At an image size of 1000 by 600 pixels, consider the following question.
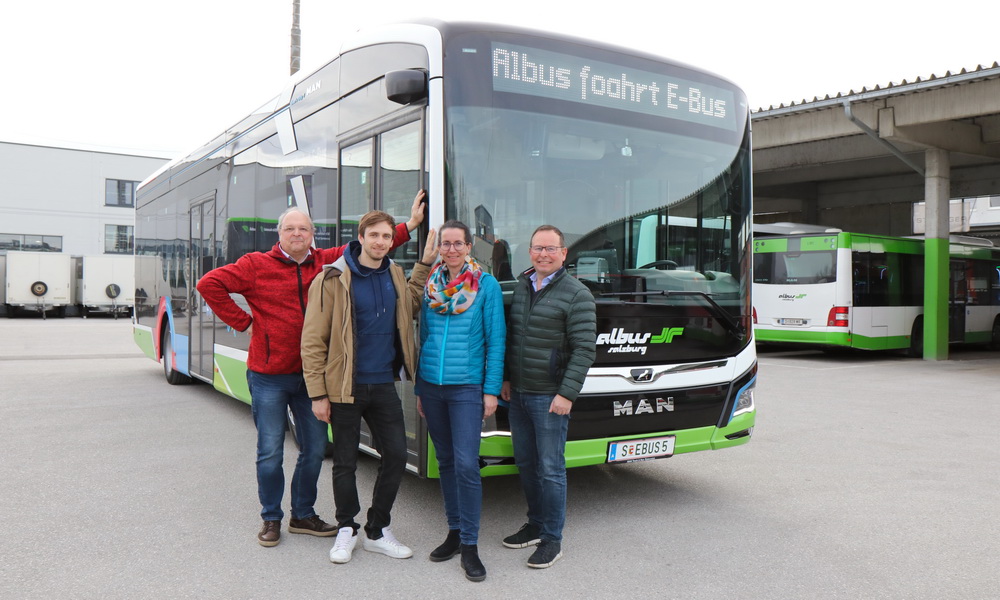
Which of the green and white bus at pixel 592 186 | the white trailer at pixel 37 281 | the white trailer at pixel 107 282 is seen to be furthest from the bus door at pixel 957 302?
the white trailer at pixel 37 281

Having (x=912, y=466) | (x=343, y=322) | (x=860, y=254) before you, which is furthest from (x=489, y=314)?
(x=860, y=254)

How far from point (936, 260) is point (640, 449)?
14.7 meters

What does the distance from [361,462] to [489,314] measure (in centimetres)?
275

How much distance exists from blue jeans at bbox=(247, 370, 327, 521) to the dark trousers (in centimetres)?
26

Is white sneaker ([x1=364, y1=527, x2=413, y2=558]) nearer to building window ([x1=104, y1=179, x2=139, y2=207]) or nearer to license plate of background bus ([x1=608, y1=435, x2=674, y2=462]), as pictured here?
license plate of background bus ([x1=608, y1=435, x2=674, y2=462])

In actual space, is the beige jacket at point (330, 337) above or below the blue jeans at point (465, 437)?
above

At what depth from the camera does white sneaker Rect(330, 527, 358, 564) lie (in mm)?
3980

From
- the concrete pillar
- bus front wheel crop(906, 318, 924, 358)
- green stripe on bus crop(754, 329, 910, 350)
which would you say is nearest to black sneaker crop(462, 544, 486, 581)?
green stripe on bus crop(754, 329, 910, 350)

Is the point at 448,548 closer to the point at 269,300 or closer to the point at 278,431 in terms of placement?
the point at 278,431

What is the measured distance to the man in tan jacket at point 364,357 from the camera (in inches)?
153

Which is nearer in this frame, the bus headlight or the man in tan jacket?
the man in tan jacket

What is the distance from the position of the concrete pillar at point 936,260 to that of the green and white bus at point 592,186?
13538 mm

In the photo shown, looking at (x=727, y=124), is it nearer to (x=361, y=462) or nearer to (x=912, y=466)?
(x=912, y=466)

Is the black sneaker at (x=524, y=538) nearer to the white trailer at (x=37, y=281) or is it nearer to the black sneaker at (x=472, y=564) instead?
the black sneaker at (x=472, y=564)
